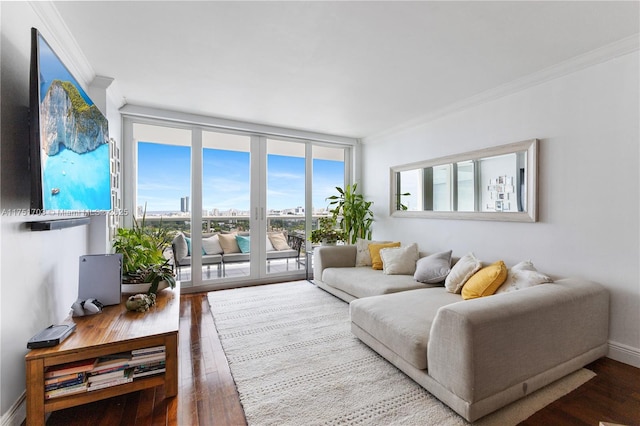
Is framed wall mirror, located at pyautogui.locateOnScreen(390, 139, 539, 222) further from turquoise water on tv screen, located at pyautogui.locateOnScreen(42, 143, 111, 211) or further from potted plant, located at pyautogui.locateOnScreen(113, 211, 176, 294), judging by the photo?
turquoise water on tv screen, located at pyautogui.locateOnScreen(42, 143, 111, 211)

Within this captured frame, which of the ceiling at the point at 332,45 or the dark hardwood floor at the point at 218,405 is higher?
the ceiling at the point at 332,45

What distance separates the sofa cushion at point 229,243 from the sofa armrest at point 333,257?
132 centimetres

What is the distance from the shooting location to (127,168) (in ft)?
12.6

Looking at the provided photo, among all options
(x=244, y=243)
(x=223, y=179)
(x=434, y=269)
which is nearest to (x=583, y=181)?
(x=434, y=269)

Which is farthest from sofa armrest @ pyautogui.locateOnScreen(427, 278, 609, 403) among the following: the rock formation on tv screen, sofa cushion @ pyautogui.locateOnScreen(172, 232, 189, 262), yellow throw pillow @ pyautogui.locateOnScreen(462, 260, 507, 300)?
sofa cushion @ pyautogui.locateOnScreen(172, 232, 189, 262)

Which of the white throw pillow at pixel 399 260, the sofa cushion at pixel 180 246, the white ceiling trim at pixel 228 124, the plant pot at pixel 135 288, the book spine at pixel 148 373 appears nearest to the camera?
the book spine at pixel 148 373

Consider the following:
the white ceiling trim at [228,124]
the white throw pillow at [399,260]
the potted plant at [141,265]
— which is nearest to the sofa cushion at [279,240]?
the white ceiling trim at [228,124]

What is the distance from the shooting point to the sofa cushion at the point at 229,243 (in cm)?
448

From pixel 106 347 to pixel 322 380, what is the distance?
53.0 inches

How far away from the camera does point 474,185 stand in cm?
336

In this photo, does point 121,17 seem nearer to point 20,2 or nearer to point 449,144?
point 20,2

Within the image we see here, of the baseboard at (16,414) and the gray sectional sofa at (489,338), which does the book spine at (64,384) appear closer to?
the baseboard at (16,414)

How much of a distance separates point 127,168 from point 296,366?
3.39 meters

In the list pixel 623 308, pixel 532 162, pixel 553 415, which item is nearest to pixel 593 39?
pixel 532 162
